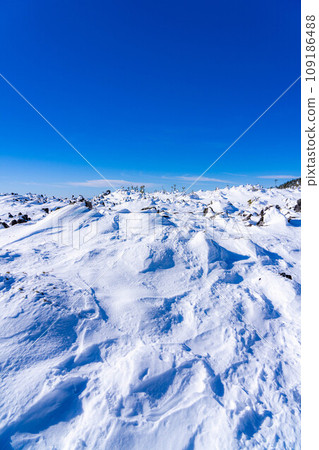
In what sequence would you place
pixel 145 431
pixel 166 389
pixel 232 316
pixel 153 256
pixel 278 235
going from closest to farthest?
1. pixel 145 431
2. pixel 166 389
3. pixel 232 316
4. pixel 153 256
5. pixel 278 235

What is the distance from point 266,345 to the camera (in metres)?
2.73

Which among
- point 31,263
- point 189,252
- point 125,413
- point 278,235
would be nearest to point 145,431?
point 125,413

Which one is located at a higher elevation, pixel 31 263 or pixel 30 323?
pixel 31 263

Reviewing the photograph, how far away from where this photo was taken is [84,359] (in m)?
2.39

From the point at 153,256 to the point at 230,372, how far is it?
7.82 ft

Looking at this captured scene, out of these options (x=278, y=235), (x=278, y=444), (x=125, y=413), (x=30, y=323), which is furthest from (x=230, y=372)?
(x=278, y=235)

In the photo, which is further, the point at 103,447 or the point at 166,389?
the point at 166,389

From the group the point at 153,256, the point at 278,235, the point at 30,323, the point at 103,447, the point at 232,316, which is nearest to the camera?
the point at 103,447

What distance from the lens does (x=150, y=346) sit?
2580 mm

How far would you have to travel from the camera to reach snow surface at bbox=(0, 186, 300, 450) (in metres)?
1.85

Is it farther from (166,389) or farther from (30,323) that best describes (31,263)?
(166,389)

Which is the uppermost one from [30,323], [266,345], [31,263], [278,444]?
[31,263]

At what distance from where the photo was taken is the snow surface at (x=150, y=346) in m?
1.85

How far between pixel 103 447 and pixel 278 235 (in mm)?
6339
